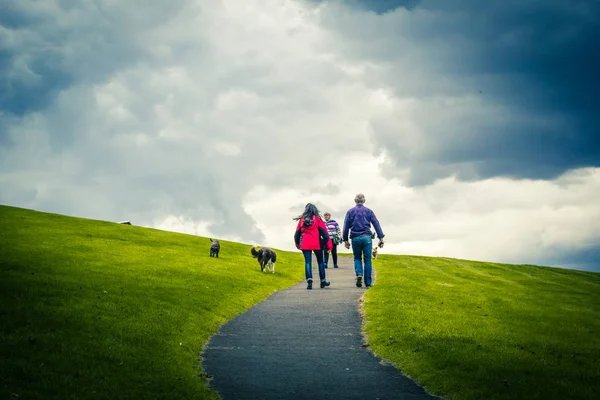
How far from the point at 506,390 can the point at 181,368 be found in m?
7.34

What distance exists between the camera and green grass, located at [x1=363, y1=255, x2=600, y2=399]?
36.7ft


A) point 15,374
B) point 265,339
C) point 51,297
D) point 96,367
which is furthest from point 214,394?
point 51,297

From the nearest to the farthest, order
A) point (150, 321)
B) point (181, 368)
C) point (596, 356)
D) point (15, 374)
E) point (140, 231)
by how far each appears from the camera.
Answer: point (15, 374) → point (181, 368) → point (596, 356) → point (150, 321) → point (140, 231)

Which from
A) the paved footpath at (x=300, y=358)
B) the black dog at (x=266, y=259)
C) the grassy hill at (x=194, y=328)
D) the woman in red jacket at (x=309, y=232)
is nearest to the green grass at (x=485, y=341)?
the grassy hill at (x=194, y=328)

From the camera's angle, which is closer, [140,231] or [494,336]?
[494,336]

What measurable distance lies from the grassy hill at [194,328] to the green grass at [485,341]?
0.06 meters

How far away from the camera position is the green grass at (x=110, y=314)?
35.1ft

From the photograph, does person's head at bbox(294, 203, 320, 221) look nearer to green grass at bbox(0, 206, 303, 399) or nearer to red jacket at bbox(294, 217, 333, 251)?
red jacket at bbox(294, 217, 333, 251)

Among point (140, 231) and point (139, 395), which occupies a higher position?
point (140, 231)

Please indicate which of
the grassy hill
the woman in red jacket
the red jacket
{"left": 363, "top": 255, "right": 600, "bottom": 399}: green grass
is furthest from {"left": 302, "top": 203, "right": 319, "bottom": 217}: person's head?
the grassy hill

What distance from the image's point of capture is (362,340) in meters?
15.7

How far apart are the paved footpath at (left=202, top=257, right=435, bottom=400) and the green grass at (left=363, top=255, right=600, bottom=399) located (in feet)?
2.46

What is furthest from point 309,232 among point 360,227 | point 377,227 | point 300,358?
point 300,358

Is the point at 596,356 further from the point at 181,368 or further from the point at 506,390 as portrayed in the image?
the point at 181,368
